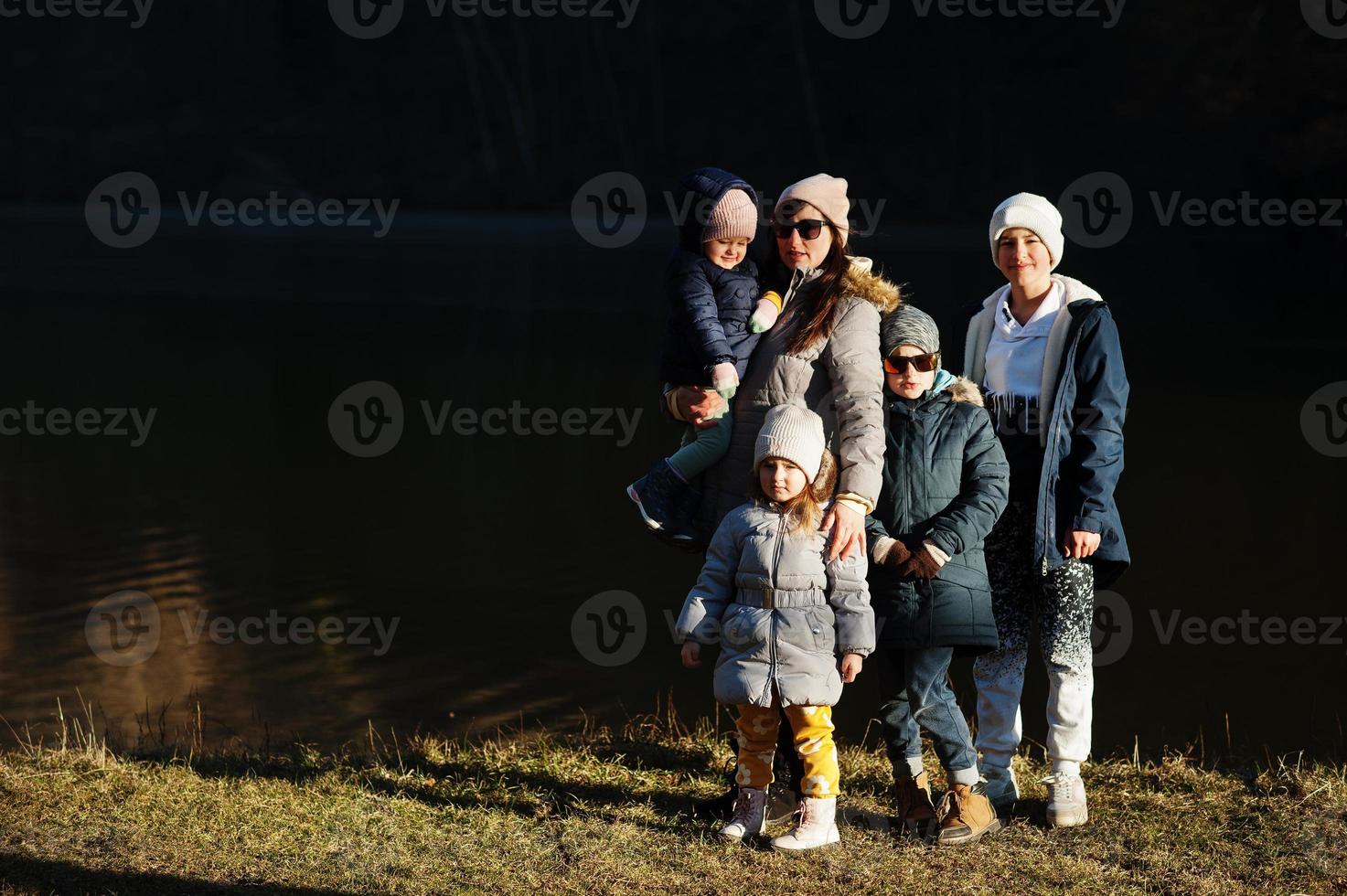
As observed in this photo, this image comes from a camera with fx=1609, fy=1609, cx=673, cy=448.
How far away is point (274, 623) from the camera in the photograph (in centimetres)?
820

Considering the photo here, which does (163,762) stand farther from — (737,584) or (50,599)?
(50,599)

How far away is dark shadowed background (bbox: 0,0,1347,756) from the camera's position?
778cm

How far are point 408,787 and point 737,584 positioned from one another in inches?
48.7

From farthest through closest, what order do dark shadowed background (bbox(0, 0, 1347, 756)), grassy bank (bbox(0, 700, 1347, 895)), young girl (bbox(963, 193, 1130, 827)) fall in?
dark shadowed background (bbox(0, 0, 1347, 756)), young girl (bbox(963, 193, 1130, 827)), grassy bank (bbox(0, 700, 1347, 895))

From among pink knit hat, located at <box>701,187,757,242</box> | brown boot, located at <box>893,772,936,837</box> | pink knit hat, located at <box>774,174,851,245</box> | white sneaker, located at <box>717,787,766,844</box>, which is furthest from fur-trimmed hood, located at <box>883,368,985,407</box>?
white sneaker, located at <box>717,787,766,844</box>

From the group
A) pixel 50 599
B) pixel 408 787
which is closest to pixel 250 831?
pixel 408 787

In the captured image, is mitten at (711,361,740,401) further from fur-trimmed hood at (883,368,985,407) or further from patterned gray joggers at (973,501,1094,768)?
patterned gray joggers at (973,501,1094,768)

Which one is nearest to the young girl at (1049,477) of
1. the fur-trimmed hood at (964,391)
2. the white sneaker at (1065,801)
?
the white sneaker at (1065,801)

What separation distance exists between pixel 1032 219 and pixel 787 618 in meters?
1.15

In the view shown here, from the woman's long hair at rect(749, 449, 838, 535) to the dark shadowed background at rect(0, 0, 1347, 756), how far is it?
28.2 inches

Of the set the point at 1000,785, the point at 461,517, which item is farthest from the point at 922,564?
the point at 461,517

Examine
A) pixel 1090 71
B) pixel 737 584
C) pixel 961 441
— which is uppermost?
pixel 1090 71

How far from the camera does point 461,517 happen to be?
1053 cm

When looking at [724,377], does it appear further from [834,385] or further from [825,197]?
[825,197]
